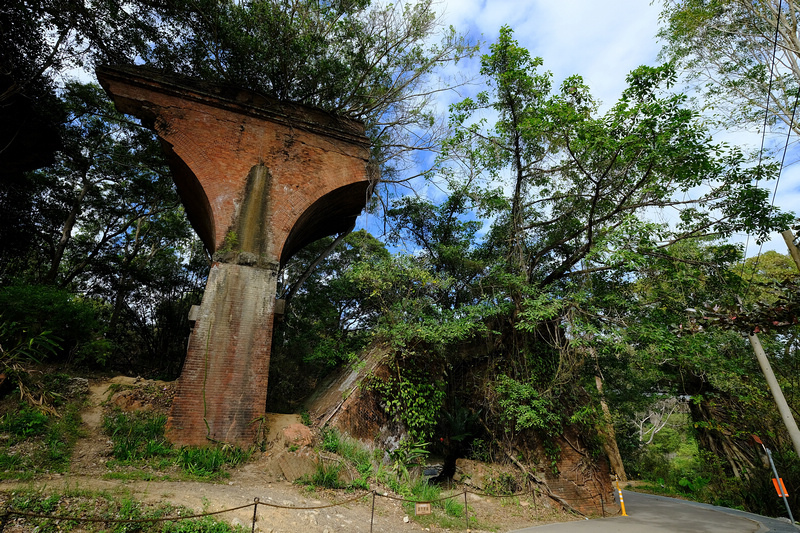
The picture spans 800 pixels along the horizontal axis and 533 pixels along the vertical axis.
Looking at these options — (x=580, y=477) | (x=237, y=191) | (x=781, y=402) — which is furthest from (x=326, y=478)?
(x=781, y=402)

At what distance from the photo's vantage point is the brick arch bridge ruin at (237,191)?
7.13 metres

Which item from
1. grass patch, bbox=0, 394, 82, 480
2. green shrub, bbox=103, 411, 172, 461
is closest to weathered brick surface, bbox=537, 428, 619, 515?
green shrub, bbox=103, 411, 172, 461

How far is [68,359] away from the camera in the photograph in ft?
30.2

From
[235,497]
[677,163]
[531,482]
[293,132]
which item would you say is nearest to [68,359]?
[235,497]

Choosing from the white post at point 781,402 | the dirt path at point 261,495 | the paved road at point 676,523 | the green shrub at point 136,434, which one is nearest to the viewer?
the dirt path at point 261,495

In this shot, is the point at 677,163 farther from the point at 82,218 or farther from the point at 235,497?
the point at 82,218

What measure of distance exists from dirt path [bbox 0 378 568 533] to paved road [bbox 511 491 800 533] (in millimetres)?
948

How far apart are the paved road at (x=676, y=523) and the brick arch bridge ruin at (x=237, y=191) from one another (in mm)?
6246

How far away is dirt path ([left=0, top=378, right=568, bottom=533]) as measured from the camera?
479 centimetres

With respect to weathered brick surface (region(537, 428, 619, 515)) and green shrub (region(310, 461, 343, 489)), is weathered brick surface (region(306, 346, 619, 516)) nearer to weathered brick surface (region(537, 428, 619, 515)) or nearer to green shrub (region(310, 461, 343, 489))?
weathered brick surface (region(537, 428, 619, 515))

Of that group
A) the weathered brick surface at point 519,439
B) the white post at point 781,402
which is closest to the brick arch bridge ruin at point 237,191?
the weathered brick surface at point 519,439

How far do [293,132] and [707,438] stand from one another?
1912cm

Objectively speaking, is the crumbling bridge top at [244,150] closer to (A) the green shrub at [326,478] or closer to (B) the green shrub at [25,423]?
(B) the green shrub at [25,423]

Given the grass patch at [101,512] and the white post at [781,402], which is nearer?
the grass patch at [101,512]
